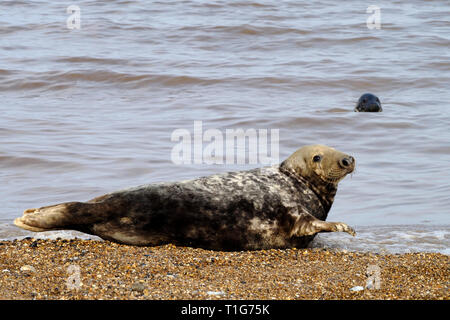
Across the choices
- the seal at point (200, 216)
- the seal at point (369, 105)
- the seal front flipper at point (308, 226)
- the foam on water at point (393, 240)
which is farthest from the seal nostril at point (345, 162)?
the seal at point (369, 105)

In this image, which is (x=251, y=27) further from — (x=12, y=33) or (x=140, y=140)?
(x=140, y=140)

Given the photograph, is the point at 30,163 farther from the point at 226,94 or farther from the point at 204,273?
the point at 226,94

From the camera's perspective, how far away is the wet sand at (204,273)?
4172mm

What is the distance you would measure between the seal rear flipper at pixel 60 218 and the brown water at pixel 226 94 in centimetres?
110

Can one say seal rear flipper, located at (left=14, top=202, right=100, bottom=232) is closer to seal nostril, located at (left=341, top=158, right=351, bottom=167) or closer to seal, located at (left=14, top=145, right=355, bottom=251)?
seal, located at (left=14, top=145, right=355, bottom=251)

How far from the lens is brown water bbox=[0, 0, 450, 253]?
7965mm

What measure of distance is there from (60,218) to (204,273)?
1146 mm

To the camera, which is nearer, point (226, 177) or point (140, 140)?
point (226, 177)

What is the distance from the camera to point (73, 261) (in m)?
4.91

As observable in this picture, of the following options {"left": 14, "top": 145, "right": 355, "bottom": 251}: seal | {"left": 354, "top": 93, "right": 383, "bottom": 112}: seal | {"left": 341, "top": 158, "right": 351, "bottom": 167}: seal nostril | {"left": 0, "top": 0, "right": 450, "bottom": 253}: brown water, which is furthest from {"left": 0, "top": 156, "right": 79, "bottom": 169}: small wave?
{"left": 354, "top": 93, "right": 383, "bottom": 112}: seal

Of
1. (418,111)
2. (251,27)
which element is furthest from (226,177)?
(251,27)

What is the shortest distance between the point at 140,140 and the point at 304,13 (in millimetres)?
12096

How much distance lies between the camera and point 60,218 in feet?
16.9

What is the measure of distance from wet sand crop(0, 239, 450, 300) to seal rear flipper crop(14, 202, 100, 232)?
0.57ft
